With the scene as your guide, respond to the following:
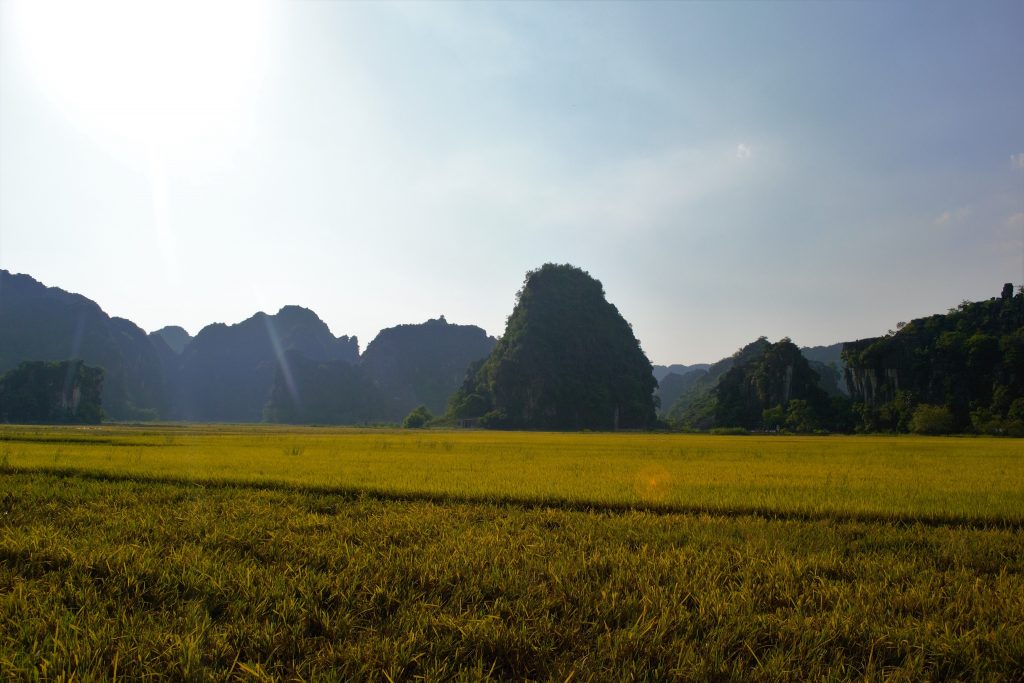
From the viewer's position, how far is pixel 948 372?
218 feet

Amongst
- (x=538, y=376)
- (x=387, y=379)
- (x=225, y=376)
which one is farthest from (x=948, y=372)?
(x=225, y=376)

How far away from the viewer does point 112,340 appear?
147m

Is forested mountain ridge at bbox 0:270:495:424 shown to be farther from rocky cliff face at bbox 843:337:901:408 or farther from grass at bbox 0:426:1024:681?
grass at bbox 0:426:1024:681

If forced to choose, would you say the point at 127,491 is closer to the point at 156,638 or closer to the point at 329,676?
the point at 156,638

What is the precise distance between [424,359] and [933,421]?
148226mm

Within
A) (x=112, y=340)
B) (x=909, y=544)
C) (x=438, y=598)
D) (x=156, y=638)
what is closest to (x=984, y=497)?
(x=909, y=544)

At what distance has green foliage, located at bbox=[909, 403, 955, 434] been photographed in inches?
2260

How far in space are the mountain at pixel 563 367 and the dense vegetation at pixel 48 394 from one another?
64.8 metres

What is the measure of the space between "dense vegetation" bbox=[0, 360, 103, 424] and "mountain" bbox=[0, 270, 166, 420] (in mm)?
44550

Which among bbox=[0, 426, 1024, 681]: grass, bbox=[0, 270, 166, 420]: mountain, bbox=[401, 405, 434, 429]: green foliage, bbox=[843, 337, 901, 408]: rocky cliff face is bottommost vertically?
bbox=[401, 405, 434, 429]: green foliage

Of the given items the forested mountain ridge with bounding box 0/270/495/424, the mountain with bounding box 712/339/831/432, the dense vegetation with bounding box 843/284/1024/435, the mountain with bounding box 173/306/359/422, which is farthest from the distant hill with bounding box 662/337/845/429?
the mountain with bounding box 173/306/359/422

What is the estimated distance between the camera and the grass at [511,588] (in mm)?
2535

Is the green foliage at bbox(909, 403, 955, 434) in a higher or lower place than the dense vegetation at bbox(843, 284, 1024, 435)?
lower

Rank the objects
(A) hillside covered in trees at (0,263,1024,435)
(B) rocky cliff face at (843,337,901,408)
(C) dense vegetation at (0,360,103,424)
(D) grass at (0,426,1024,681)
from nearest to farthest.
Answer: (D) grass at (0,426,1024,681) < (A) hillside covered in trees at (0,263,1024,435) < (B) rocky cliff face at (843,337,901,408) < (C) dense vegetation at (0,360,103,424)
